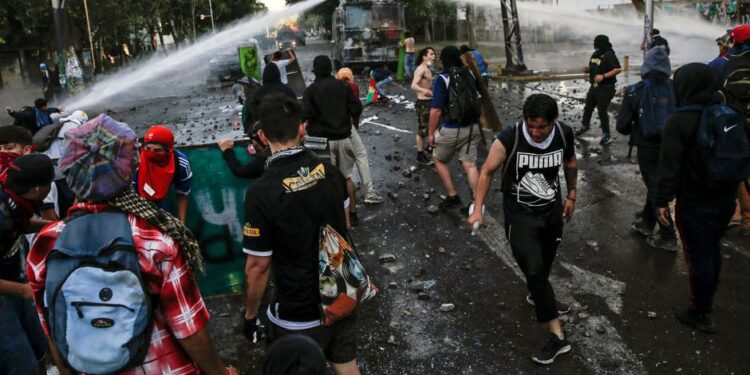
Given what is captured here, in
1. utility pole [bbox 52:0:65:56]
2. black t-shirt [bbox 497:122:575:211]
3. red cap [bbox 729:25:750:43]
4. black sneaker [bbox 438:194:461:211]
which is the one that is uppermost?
utility pole [bbox 52:0:65:56]

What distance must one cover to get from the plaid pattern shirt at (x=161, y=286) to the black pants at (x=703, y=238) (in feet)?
11.3

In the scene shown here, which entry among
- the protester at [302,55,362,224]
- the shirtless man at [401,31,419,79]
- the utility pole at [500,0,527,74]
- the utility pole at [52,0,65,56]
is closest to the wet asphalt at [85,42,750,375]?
the protester at [302,55,362,224]

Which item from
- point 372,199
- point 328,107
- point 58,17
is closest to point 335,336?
point 328,107

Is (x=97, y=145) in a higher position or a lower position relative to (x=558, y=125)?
higher

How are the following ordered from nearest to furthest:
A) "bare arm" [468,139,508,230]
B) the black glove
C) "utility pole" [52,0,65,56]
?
the black glove, "bare arm" [468,139,508,230], "utility pole" [52,0,65,56]

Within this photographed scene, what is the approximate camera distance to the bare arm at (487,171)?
392 cm

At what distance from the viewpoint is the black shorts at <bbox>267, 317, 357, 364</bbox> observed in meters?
2.84

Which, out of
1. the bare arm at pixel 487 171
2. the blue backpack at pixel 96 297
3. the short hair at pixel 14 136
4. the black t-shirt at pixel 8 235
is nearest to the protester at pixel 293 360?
the blue backpack at pixel 96 297

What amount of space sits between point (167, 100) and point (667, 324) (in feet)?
67.8

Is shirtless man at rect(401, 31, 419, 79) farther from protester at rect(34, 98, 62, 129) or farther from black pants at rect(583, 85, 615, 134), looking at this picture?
protester at rect(34, 98, 62, 129)

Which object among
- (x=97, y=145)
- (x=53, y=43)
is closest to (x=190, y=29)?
(x=53, y=43)

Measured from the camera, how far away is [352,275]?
270 centimetres

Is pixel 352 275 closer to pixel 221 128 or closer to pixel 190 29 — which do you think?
pixel 221 128

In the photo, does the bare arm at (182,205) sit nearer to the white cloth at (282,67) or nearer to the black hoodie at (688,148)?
the black hoodie at (688,148)
